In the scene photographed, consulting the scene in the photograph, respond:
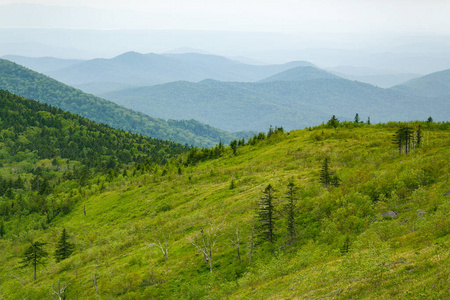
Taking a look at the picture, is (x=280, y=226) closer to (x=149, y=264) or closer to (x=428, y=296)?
(x=149, y=264)

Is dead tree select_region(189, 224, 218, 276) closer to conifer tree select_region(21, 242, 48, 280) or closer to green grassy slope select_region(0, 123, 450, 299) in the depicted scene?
green grassy slope select_region(0, 123, 450, 299)

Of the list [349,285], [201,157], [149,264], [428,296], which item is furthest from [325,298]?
[201,157]

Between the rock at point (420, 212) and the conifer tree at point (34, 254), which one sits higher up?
the rock at point (420, 212)

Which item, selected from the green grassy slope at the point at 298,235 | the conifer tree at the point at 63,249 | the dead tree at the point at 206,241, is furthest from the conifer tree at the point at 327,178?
the conifer tree at the point at 63,249

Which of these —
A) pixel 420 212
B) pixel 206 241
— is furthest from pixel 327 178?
pixel 206 241

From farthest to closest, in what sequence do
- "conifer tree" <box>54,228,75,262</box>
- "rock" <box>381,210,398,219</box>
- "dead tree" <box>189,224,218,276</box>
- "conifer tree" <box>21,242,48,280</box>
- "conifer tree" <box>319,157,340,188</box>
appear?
A: "conifer tree" <box>54,228,75,262</box>, "conifer tree" <box>21,242,48,280</box>, "conifer tree" <box>319,157,340,188</box>, "dead tree" <box>189,224,218,276</box>, "rock" <box>381,210,398,219</box>

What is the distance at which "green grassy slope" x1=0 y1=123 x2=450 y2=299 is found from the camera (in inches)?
990

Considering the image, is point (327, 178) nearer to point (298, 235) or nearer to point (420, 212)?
point (298, 235)

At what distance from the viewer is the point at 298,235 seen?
42.6 meters

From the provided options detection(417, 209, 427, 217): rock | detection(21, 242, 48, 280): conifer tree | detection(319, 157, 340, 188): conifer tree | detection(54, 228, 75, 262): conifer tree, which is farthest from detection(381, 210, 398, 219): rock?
detection(54, 228, 75, 262): conifer tree

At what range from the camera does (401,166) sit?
4831cm

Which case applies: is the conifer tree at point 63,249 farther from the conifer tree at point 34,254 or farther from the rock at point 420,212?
the rock at point 420,212

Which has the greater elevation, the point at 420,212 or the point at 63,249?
the point at 420,212

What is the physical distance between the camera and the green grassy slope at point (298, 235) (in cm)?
2514
